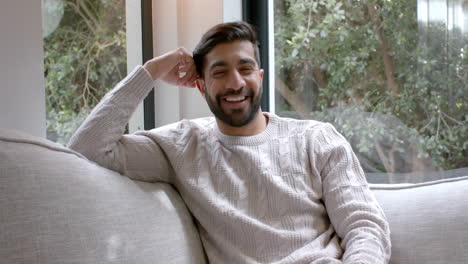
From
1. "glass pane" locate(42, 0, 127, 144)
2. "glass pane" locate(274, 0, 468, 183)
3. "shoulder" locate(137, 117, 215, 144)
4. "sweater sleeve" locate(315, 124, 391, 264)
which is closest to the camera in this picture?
"sweater sleeve" locate(315, 124, 391, 264)

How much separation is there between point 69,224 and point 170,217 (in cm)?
39

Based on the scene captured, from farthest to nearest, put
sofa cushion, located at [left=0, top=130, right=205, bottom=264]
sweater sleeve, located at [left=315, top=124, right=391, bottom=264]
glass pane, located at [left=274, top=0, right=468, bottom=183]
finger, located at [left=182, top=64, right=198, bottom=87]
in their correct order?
glass pane, located at [left=274, top=0, right=468, bottom=183], finger, located at [left=182, top=64, right=198, bottom=87], sweater sleeve, located at [left=315, top=124, right=391, bottom=264], sofa cushion, located at [left=0, top=130, right=205, bottom=264]

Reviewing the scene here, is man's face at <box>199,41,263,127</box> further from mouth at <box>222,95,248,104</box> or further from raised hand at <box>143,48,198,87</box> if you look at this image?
raised hand at <box>143,48,198,87</box>

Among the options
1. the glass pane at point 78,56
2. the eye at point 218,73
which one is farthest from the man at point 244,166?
the glass pane at point 78,56

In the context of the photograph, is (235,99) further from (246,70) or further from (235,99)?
(246,70)

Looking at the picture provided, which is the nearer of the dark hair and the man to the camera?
the man

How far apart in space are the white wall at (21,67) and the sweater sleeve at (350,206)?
87 centimetres

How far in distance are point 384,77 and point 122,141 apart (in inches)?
47.4

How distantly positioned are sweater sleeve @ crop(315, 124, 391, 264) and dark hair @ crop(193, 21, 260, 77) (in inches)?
16.1

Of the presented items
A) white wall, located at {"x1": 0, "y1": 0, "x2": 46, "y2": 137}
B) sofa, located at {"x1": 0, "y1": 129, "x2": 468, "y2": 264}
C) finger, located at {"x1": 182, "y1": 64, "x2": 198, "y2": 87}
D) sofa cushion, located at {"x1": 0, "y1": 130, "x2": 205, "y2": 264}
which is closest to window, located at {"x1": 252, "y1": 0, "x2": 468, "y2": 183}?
sofa, located at {"x1": 0, "y1": 129, "x2": 468, "y2": 264}

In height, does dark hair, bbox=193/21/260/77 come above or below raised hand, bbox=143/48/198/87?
above

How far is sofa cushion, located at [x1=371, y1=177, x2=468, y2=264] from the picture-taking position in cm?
167

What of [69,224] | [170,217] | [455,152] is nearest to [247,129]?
[170,217]

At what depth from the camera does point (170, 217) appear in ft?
5.54
